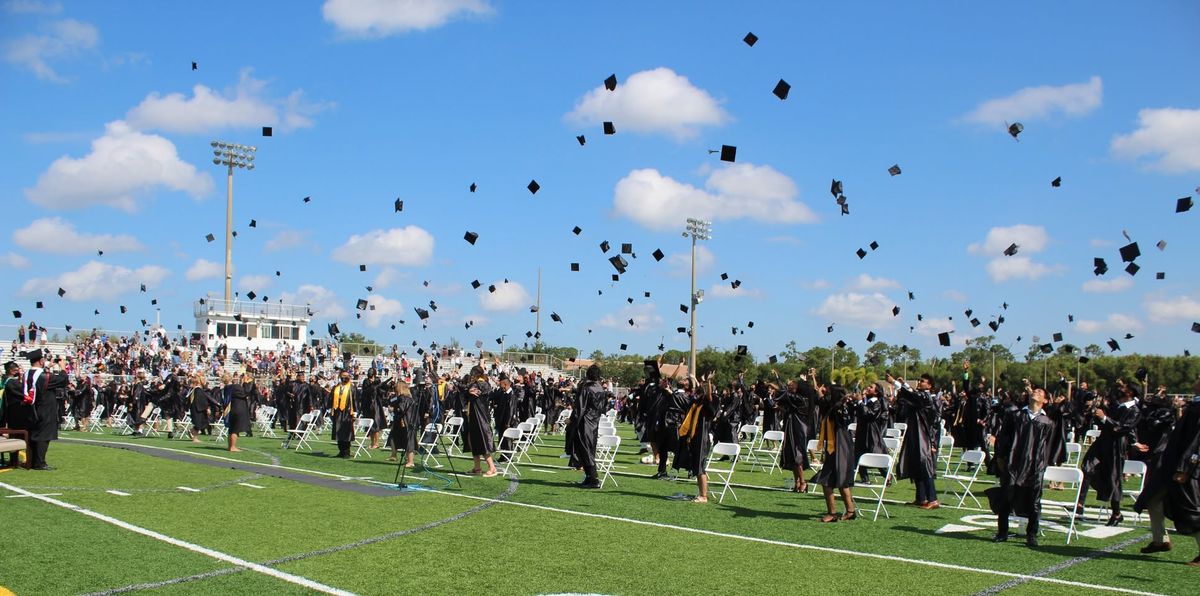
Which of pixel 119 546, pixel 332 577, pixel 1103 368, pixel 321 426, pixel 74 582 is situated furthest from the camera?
pixel 1103 368

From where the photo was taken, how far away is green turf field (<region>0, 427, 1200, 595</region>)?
7.63 meters

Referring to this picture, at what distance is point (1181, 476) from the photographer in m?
8.89

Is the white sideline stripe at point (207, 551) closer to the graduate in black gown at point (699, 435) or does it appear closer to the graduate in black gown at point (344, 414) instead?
the graduate in black gown at point (699, 435)

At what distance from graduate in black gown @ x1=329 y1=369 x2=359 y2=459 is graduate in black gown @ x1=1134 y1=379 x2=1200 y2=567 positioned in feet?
49.2

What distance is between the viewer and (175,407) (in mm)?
27719

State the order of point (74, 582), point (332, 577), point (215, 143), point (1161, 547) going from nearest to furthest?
point (74, 582) < point (332, 577) < point (1161, 547) < point (215, 143)

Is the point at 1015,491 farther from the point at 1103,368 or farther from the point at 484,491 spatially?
the point at 1103,368

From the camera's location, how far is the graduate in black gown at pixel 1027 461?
9570 mm

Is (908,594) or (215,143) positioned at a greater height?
(215,143)

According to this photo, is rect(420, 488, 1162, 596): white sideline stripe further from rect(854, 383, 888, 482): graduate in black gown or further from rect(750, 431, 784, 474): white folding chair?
rect(750, 431, 784, 474): white folding chair

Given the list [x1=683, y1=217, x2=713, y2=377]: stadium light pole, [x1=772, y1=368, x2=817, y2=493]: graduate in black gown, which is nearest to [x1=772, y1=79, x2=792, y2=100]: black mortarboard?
[x1=772, y1=368, x2=817, y2=493]: graduate in black gown

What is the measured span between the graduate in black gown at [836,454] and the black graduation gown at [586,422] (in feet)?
14.4

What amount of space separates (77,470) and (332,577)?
32.5ft

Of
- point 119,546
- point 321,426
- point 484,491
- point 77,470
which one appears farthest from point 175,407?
point 119,546
